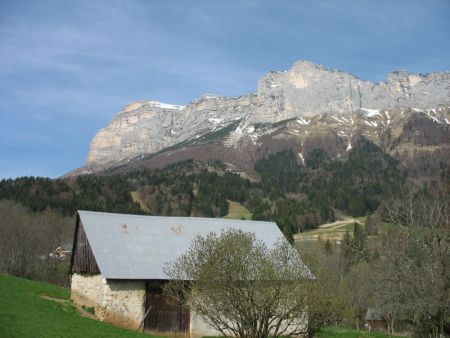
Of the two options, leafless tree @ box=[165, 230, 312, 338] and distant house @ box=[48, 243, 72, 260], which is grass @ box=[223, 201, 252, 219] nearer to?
distant house @ box=[48, 243, 72, 260]

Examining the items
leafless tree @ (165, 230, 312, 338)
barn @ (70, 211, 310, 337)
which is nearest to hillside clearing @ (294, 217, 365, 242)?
barn @ (70, 211, 310, 337)

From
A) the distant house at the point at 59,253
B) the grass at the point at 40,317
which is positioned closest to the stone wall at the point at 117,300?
the grass at the point at 40,317

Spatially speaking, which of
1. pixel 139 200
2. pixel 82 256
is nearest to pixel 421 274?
pixel 82 256

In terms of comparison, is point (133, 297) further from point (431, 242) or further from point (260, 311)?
point (431, 242)

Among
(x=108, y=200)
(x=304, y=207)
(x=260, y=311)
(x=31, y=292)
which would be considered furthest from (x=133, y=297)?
(x=304, y=207)

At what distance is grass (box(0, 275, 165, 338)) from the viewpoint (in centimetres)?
2427

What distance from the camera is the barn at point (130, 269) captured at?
110ft

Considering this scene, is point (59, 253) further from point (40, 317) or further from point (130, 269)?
point (40, 317)

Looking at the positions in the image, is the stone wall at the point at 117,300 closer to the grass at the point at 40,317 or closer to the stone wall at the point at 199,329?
the grass at the point at 40,317

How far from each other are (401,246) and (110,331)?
25401 mm

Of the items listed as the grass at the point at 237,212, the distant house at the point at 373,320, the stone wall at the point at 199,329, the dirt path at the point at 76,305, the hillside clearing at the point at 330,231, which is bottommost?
the distant house at the point at 373,320

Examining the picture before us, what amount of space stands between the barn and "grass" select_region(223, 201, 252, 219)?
421 ft

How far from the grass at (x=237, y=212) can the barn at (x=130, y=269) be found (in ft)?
421

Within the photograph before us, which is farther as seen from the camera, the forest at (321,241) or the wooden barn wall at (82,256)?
the forest at (321,241)
